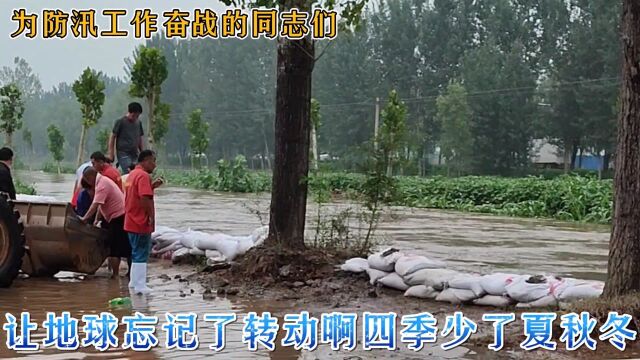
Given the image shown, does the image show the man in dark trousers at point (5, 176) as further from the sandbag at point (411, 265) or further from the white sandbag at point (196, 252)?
the sandbag at point (411, 265)

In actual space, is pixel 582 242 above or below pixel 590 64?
below

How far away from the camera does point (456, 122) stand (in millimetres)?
51250

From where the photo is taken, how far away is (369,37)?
65875 millimetres

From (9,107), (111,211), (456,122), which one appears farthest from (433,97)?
(111,211)

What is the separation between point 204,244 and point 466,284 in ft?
12.1

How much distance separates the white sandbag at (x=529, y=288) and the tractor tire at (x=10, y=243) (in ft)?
15.2

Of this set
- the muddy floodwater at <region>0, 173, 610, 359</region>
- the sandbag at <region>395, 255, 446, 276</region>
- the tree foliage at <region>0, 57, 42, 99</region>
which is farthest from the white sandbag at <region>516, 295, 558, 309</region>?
the tree foliage at <region>0, 57, 42, 99</region>

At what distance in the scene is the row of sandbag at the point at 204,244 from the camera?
8859mm

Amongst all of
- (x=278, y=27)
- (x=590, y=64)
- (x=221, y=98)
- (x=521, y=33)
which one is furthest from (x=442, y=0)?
(x=278, y=27)

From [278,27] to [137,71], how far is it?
45.0ft

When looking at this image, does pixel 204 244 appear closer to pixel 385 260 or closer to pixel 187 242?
pixel 187 242

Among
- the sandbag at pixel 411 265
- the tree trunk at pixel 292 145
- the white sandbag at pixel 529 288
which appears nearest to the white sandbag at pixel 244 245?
the tree trunk at pixel 292 145

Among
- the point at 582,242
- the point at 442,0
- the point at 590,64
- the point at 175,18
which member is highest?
the point at 442,0

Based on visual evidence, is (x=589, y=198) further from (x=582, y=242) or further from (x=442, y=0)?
(x=442, y=0)
